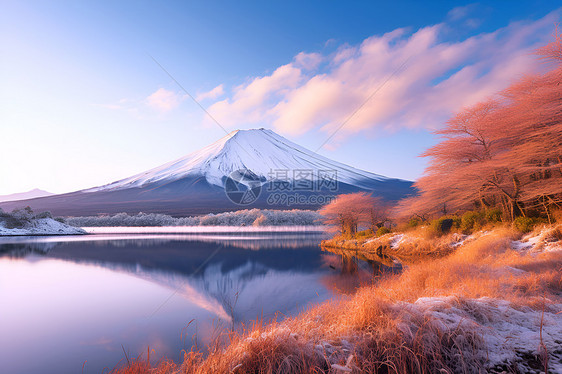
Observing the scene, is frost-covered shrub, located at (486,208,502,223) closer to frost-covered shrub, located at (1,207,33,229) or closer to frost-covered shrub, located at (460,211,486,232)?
frost-covered shrub, located at (460,211,486,232)

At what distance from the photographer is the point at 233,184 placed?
113 m

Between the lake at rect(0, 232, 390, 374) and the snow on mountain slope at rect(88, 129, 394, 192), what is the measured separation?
95.1 meters

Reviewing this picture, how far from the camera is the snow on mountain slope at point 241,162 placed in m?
116

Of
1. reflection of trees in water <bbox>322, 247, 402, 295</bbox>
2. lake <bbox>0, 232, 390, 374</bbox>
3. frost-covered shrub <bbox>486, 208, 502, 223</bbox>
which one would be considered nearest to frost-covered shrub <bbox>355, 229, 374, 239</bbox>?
lake <bbox>0, 232, 390, 374</bbox>

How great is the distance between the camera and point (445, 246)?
14.1 metres

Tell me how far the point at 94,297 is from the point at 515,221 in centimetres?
1694

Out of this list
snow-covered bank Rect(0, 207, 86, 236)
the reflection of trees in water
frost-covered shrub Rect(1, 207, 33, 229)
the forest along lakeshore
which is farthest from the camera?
frost-covered shrub Rect(1, 207, 33, 229)

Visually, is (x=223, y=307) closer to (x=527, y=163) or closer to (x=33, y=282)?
(x=33, y=282)

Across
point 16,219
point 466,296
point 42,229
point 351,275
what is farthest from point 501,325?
point 42,229

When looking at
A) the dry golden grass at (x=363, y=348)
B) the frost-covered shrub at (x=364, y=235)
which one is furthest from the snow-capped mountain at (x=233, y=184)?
the dry golden grass at (x=363, y=348)

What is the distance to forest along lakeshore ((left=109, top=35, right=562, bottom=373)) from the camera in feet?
9.08

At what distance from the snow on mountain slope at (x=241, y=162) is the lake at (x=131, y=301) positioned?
9509cm

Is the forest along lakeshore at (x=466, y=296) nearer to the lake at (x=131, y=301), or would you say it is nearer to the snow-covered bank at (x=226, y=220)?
the lake at (x=131, y=301)

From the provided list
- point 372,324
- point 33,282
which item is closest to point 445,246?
point 372,324
